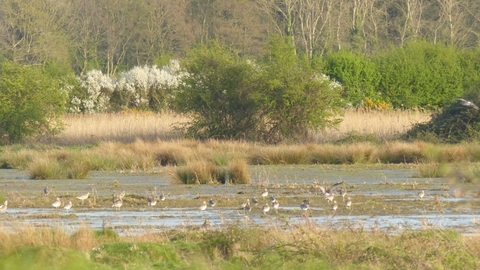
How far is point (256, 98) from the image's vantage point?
33.9 meters

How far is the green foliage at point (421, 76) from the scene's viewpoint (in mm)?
43000

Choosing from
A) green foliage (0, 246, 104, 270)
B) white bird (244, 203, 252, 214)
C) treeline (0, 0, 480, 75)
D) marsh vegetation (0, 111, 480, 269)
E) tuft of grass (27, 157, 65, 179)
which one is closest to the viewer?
green foliage (0, 246, 104, 270)

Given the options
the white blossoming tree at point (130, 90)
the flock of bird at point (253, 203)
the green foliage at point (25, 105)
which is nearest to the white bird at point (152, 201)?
the flock of bird at point (253, 203)

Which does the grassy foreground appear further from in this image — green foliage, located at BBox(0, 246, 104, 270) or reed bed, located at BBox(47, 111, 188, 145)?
reed bed, located at BBox(47, 111, 188, 145)

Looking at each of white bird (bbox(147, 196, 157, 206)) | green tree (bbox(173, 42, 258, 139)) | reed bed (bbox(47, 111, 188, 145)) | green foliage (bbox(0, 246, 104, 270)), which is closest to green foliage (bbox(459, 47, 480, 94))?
green tree (bbox(173, 42, 258, 139))

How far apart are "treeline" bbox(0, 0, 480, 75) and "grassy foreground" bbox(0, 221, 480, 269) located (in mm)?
50284

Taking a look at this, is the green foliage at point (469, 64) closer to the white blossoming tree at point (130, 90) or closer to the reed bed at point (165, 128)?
the reed bed at point (165, 128)

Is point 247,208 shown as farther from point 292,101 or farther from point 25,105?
point 25,105

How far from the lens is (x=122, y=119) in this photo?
39.4 metres

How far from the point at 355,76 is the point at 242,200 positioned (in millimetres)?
26635

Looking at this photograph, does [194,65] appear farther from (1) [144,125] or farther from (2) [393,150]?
(2) [393,150]

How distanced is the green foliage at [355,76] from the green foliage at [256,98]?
875 cm

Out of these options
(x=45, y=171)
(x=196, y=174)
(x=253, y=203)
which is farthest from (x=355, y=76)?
(x=253, y=203)

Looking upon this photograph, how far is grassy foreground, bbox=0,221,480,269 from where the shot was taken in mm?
9602
